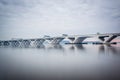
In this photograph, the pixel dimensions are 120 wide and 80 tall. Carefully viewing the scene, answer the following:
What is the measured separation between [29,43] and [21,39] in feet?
20.6

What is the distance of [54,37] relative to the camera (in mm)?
63719

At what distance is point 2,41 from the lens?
80562 millimetres

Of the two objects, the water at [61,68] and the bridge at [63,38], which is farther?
the bridge at [63,38]

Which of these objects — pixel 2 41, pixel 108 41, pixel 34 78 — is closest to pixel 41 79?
pixel 34 78

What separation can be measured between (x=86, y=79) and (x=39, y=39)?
63.0m

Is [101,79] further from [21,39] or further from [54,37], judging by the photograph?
[21,39]

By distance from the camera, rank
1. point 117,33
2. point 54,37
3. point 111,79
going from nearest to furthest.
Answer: point 111,79, point 117,33, point 54,37

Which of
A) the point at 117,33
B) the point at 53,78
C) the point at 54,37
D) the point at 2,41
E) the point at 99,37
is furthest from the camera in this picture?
the point at 2,41

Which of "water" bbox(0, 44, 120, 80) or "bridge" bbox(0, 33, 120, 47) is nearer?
"water" bbox(0, 44, 120, 80)

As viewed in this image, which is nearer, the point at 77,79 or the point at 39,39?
the point at 77,79

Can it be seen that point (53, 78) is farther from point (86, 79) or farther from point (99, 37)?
point (99, 37)

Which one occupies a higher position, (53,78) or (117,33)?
(117,33)

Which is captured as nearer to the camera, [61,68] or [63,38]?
[61,68]

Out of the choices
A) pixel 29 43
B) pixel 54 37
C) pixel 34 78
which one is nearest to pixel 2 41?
pixel 29 43
